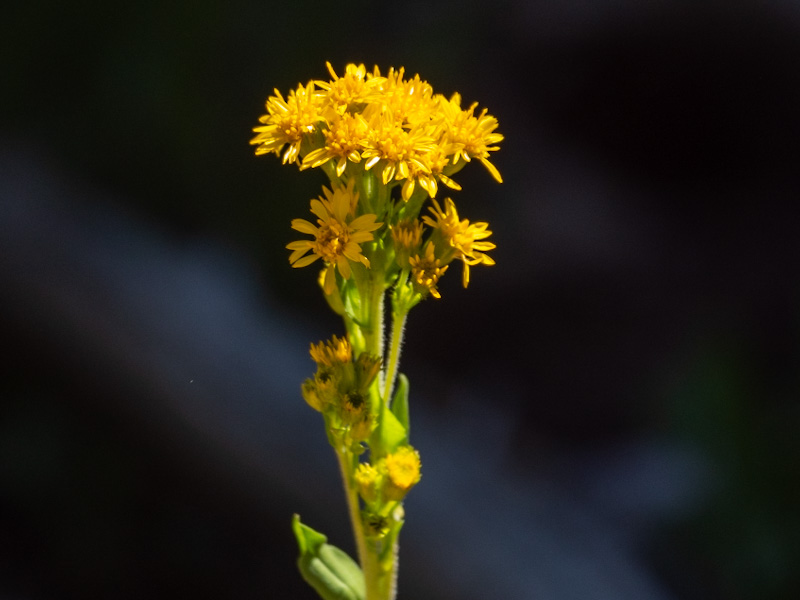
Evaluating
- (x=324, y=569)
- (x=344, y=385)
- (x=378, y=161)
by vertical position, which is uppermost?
(x=378, y=161)

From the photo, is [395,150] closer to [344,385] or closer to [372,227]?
[372,227]

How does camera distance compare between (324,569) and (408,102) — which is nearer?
(408,102)

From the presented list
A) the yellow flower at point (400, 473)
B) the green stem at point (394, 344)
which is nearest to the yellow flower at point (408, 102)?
the green stem at point (394, 344)

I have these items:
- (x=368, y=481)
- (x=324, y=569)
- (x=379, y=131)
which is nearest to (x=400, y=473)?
(x=368, y=481)

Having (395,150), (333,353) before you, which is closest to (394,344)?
(333,353)

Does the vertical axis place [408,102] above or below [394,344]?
above

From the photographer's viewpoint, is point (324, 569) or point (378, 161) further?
point (324, 569)

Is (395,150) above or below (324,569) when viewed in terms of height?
above

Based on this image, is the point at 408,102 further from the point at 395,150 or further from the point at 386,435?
the point at 386,435
